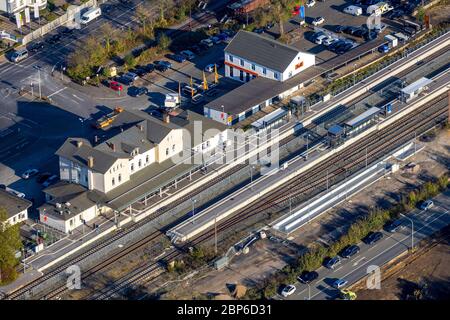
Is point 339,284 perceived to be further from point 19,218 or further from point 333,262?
point 19,218

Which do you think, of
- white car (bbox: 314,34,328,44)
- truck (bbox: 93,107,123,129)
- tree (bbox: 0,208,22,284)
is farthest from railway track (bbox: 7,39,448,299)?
white car (bbox: 314,34,328,44)

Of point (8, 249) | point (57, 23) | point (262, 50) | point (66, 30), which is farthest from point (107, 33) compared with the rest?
point (8, 249)

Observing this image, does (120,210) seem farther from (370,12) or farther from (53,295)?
(370,12)

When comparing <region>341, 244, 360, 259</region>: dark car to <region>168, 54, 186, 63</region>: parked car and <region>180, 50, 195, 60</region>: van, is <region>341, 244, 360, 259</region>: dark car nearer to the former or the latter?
<region>168, 54, 186, 63</region>: parked car

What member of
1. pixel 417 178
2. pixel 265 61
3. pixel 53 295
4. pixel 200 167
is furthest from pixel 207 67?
pixel 53 295

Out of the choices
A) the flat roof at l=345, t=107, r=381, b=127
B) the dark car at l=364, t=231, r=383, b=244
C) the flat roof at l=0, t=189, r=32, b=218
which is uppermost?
the flat roof at l=345, t=107, r=381, b=127
